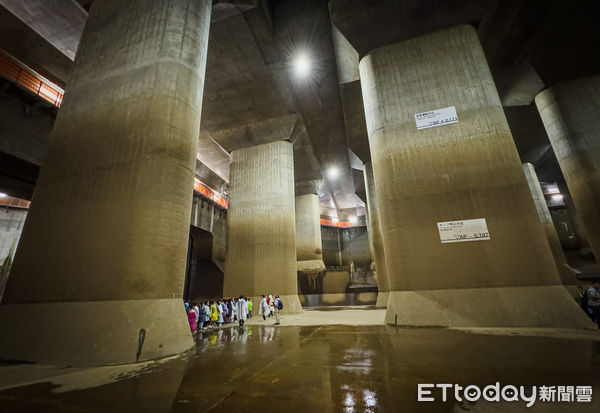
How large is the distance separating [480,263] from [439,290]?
1.43 meters

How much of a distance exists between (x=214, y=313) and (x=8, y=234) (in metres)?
19.0

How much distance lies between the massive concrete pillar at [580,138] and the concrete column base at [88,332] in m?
18.0

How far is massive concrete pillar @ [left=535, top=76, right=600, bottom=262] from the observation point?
12.3 meters

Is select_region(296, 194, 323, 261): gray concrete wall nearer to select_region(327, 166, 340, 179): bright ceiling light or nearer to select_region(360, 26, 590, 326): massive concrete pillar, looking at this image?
select_region(327, 166, 340, 179): bright ceiling light

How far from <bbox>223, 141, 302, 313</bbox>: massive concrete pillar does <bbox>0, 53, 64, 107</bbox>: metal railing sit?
32.8 feet

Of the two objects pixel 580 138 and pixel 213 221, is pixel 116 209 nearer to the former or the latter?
pixel 213 221

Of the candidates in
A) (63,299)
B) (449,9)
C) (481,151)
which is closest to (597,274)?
(481,151)

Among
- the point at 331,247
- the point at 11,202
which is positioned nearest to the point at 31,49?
the point at 11,202

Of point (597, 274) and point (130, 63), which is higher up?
point (130, 63)

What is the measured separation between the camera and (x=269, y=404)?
105 inches

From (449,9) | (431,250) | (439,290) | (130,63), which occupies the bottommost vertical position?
(439,290)

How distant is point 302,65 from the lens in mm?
14383

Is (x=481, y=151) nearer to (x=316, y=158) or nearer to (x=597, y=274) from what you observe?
(x=316, y=158)

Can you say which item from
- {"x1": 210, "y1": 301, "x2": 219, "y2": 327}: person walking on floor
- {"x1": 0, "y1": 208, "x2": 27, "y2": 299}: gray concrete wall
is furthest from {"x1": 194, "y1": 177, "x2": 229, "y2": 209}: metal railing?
{"x1": 0, "y1": 208, "x2": 27, "y2": 299}: gray concrete wall
